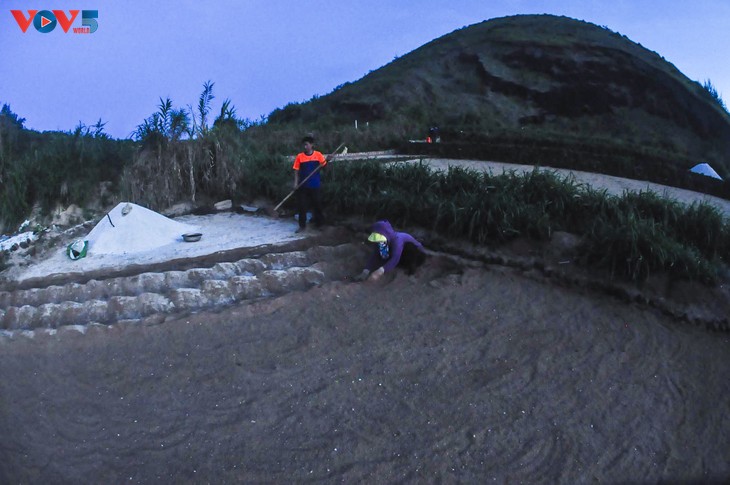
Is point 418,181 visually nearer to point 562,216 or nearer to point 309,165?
point 309,165

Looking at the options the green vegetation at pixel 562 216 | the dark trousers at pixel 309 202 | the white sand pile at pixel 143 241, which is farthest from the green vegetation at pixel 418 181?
the white sand pile at pixel 143 241

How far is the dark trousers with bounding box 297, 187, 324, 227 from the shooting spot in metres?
7.78

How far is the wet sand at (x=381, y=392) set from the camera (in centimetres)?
384

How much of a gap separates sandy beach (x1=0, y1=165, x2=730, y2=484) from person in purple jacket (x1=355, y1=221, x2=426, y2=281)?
12 cm

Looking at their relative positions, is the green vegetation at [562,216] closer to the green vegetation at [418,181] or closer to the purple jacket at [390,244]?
the green vegetation at [418,181]

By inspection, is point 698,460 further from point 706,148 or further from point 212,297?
point 706,148

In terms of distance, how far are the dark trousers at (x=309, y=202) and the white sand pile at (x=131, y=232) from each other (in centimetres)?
151

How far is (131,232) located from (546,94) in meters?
24.6

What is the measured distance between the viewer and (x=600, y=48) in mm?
29406

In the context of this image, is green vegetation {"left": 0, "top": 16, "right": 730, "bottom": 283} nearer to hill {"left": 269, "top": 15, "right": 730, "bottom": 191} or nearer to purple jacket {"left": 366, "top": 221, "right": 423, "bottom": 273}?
purple jacket {"left": 366, "top": 221, "right": 423, "bottom": 273}

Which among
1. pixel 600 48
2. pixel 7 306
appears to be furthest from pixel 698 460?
pixel 600 48

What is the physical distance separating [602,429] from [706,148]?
2397 cm

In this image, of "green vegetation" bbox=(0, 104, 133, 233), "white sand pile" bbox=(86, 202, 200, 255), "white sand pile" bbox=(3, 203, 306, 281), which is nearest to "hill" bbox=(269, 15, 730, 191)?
"green vegetation" bbox=(0, 104, 133, 233)

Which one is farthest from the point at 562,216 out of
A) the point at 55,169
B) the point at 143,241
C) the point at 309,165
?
the point at 55,169
